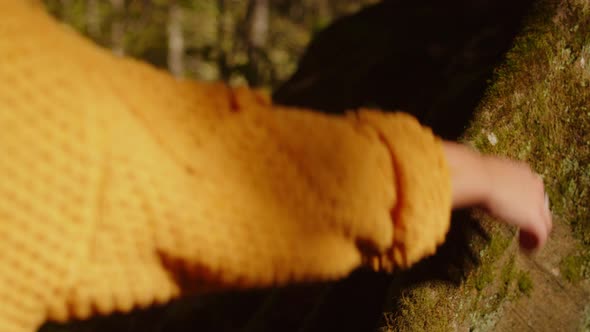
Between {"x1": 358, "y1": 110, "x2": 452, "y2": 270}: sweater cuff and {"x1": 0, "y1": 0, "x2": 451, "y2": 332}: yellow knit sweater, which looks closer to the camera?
{"x1": 0, "y1": 0, "x2": 451, "y2": 332}: yellow knit sweater

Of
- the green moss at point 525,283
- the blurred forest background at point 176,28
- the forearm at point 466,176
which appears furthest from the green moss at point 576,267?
the blurred forest background at point 176,28

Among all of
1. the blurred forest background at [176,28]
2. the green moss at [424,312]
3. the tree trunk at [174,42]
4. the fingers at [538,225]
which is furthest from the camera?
the tree trunk at [174,42]

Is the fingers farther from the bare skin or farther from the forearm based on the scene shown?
the forearm

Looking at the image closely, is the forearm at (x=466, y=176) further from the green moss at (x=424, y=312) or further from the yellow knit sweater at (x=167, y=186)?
the green moss at (x=424, y=312)

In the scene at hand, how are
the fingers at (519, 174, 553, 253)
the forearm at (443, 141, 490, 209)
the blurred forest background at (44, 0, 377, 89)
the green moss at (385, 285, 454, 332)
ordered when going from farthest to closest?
the blurred forest background at (44, 0, 377, 89) < the green moss at (385, 285, 454, 332) < the fingers at (519, 174, 553, 253) < the forearm at (443, 141, 490, 209)

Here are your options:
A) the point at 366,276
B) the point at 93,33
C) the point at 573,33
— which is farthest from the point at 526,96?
the point at 93,33

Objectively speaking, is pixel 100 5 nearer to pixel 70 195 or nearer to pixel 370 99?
pixel 370 99

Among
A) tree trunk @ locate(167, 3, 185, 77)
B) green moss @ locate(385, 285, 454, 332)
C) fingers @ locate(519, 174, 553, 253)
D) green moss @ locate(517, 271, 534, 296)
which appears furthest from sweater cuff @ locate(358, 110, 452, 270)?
tree trunk @ locate(167, 3, 185, 77)
